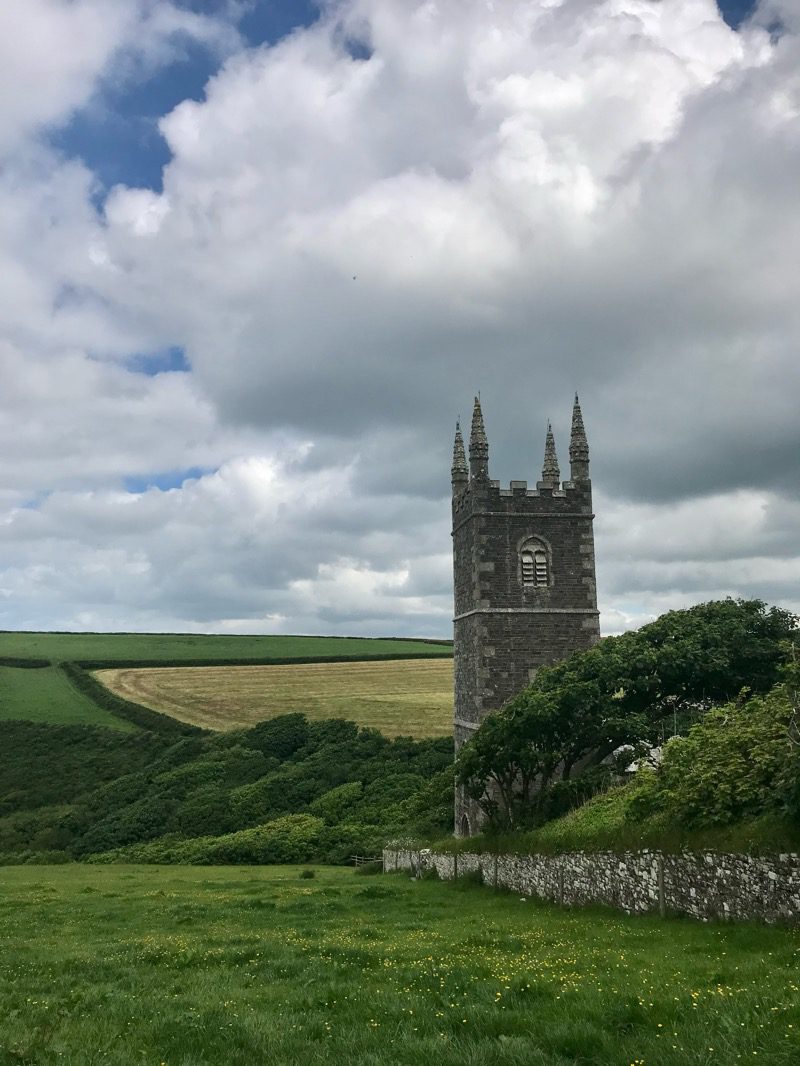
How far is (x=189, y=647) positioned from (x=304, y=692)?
35286 millimetres

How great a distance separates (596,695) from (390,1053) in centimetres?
1840

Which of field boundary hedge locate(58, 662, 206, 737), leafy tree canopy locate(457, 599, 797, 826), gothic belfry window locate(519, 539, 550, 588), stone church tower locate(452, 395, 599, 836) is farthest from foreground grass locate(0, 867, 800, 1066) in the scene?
field boundary hedge locate(58, 662, 206, 737)

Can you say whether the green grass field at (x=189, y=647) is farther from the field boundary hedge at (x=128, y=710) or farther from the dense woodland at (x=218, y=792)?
the dense woodland at (x=218, y=792)

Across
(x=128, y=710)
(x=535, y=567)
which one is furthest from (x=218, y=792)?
(x=535, y=567)

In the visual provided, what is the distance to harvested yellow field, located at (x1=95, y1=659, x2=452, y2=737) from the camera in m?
74.8

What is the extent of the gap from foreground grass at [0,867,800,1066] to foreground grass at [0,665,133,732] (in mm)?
63559

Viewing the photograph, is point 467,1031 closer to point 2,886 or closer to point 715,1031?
point 715,1031

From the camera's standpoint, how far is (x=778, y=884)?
489 inches

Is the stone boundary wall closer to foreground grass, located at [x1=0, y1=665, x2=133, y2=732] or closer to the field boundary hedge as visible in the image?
the field boundary hedge

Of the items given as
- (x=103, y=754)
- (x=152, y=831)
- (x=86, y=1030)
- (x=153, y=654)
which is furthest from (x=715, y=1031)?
(x=153, y=654)

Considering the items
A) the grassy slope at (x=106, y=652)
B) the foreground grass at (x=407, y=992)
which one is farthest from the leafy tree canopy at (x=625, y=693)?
the grassy slope at (x=106, y=652)

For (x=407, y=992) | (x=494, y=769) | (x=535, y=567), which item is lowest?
(x=407, y=992)

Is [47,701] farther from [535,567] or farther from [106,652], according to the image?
[535,567]

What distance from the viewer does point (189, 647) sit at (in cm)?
11344
